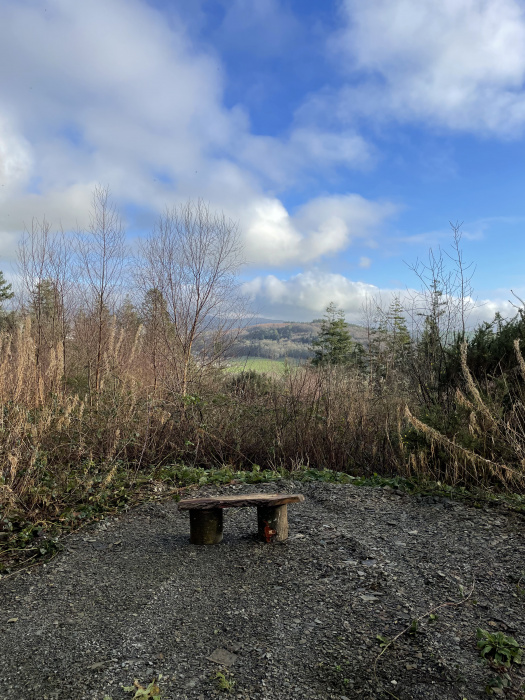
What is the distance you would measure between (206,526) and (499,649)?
195cm

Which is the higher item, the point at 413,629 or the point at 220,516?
the point at 220,516

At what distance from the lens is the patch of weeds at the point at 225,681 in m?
2.04

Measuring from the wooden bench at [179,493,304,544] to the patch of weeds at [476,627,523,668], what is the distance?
4.51ft

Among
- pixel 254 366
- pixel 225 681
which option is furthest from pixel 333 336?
pixel 225 681

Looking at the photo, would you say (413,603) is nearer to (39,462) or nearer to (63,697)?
(63,697)

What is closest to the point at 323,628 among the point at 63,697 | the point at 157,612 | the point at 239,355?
the point at 157,612

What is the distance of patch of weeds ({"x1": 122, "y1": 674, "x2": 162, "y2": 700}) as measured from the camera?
200 cm

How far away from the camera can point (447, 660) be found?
2.20 metres

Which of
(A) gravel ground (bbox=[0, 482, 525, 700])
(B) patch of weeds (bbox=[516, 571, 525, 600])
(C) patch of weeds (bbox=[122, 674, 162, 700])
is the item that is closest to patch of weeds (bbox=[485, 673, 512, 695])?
(A) gravel ground (bbox=[0, 482, 525, 700])

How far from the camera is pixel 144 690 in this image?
2.03m

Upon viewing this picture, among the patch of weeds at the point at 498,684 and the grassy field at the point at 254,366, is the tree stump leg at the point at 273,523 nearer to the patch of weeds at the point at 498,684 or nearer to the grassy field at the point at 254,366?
the patch of weeds at the point at 498,684

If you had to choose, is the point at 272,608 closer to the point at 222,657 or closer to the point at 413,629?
the point at 222,657

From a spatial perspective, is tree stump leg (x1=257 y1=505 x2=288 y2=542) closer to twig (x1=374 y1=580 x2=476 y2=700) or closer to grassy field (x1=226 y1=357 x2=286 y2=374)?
twig (x1=374 y1=580 x2=476 y2=700)

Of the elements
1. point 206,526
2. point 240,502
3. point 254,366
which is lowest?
point 206,526
